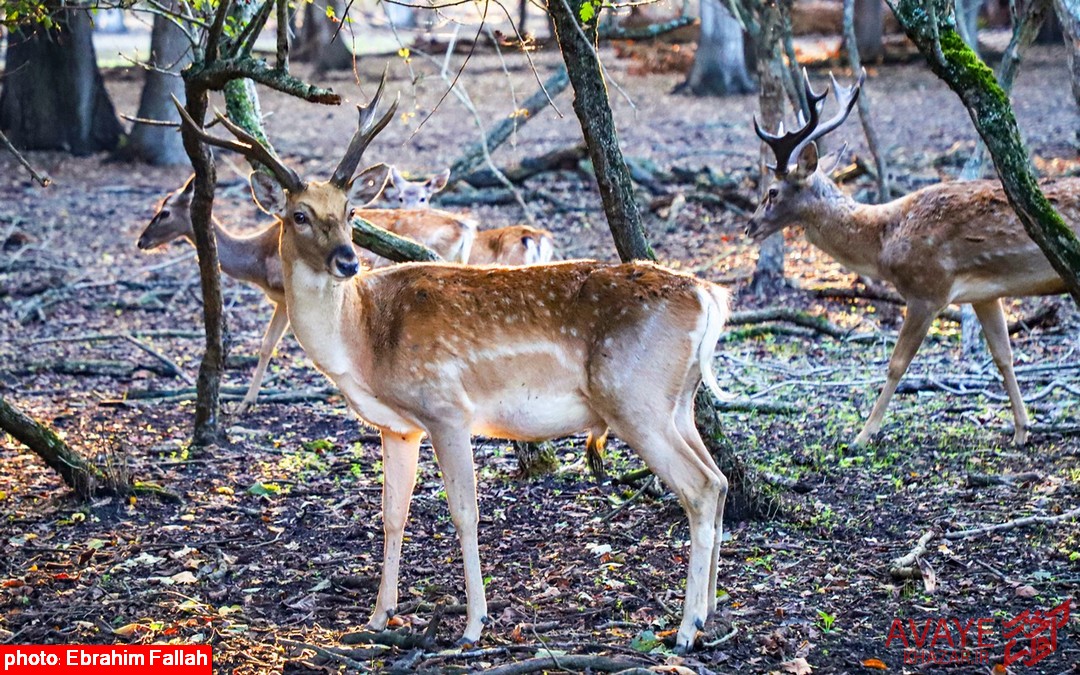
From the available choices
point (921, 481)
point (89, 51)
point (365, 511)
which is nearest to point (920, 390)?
point (921, 481)

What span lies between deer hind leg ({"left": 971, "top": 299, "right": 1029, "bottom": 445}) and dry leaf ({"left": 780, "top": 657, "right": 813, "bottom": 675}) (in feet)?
11.1

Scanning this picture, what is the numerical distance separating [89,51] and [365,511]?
14.4 metres

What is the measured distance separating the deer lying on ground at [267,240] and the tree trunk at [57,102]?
9330 mm

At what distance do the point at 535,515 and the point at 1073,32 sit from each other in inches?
142

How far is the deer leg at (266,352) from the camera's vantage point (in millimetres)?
9042

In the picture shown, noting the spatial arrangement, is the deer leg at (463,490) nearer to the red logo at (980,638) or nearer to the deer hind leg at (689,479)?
the deer hind leg at (689,479)

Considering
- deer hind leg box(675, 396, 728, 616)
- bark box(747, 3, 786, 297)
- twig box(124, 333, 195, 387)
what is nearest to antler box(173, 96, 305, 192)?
deer hind leg box(675, 396, 728, 616)

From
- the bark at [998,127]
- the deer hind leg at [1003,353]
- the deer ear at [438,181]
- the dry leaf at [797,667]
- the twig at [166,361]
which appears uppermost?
the bark at [998,127]

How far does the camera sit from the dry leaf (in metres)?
4.75

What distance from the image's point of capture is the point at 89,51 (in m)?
19.0

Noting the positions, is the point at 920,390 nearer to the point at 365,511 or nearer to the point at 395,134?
the point at 365,511

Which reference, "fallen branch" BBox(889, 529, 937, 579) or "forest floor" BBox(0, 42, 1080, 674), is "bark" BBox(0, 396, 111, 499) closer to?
"forest floor" BBox(0, 42, 1080, 674)

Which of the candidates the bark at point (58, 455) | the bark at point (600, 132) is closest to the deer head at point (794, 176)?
the bark at point (600, 132)

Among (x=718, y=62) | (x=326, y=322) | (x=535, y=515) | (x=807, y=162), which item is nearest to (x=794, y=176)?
(x=807, y=162)
